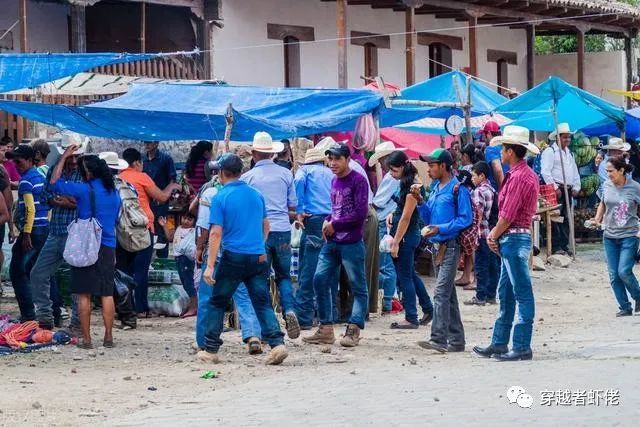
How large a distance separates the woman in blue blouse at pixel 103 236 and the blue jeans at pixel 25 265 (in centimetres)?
107

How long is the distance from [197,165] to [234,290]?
15.5ft

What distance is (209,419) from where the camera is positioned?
792 cm

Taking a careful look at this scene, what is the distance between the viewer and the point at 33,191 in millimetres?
12031

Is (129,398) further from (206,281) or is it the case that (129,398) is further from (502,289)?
(502,289)

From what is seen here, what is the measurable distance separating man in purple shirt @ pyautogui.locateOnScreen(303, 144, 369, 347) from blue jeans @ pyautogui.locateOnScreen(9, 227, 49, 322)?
9.27 feet

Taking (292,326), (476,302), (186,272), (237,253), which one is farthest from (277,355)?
(476,302)

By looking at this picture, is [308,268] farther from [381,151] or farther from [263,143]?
[381,151]

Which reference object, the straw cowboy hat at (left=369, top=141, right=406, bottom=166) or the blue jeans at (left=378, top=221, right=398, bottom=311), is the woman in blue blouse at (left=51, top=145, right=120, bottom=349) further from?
the blue jeans at (left=378, top=221, right=398, bottom=311)

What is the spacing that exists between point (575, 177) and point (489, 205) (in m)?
5.55

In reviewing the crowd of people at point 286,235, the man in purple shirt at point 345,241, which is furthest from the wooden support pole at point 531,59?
the man in purple shirt at point 345,241

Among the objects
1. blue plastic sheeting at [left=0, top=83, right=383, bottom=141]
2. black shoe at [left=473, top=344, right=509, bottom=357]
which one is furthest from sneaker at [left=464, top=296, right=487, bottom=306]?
black shoe at [left=473, top=344, right=509, bottom=357]

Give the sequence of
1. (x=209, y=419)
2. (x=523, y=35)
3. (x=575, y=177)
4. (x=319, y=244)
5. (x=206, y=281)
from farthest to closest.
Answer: (x=523, y=35) < (x=575, y=177) < (x=319, y=244) < (x=206, y=281) < (x=209, y=419)

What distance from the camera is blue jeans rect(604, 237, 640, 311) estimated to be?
12875mm

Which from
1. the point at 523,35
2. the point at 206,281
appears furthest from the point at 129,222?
the point at 523,35
